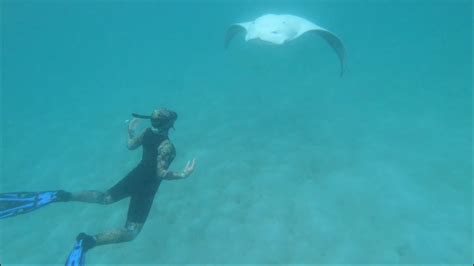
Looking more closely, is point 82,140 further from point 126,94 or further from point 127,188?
point 127,188

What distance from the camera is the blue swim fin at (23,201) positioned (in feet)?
21.0

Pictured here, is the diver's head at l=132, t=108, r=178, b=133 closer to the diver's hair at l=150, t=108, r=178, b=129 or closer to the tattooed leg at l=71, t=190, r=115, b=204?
the diver's hair at l=150, t=108, r=178, b=129

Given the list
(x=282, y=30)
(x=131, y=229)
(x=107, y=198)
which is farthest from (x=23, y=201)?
(x=282, y=30)

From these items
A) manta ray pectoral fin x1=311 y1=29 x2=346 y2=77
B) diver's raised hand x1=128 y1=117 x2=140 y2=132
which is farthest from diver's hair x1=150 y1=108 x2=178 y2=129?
manta ray pectoral fin x1=311 y1=29 x2=346 y2=77

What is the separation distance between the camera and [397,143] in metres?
10.6

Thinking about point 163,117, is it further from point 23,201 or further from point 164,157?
point 23,201

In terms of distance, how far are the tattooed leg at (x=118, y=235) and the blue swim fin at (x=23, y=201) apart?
1327mm

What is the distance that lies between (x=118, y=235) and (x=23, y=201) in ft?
6.51

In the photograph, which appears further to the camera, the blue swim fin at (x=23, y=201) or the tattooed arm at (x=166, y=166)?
the blue swim fin at (x=23, y=201)

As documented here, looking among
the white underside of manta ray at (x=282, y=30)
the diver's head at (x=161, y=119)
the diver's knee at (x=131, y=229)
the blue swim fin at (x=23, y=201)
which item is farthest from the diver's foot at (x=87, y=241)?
the white underside of manta ray at (x=282, y=30)

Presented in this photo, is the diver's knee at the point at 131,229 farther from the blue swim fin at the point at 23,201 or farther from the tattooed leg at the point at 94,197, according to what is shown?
the blue swim fin at the point at 23,201

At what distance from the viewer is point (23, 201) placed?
654 centimetres

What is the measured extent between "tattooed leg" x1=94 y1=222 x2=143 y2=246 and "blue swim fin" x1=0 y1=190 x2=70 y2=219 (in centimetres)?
133

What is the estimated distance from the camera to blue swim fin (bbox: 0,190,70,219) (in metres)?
6.41
